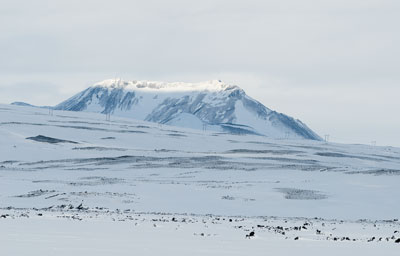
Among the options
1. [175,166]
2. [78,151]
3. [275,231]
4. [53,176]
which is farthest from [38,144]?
[275,231]

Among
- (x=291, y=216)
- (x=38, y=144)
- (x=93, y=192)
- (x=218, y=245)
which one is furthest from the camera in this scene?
(x=38, y=144)

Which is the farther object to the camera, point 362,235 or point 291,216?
point 291,216

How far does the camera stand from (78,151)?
11231cm

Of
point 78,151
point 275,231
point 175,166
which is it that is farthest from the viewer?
point 78,151

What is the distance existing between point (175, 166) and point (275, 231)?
6148 centimetres

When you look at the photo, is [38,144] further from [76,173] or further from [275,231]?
[275,231]

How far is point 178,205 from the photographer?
167 feet

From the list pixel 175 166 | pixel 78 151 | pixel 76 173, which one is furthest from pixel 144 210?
pixel 78 151

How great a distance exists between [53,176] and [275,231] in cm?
4751

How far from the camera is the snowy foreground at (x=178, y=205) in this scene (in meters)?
22.8

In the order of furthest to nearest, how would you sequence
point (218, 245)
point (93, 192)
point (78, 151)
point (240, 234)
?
point (78, 151)
point (93, 192)
point (240, 234)
point (218, 245)

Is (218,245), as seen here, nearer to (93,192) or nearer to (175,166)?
(93,192)

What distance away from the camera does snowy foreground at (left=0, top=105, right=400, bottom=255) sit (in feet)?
74.6

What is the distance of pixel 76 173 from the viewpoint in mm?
79062
